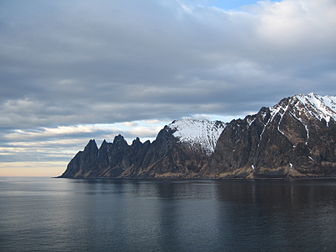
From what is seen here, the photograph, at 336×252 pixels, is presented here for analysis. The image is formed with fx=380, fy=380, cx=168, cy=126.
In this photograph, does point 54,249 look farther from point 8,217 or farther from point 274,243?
point 8,217

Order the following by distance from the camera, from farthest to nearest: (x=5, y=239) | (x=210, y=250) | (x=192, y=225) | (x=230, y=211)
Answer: (x=230, y=211)
(x=192, y=225)
(x=5, y=239)
(x=210, y=250)

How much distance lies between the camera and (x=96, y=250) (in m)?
72.2

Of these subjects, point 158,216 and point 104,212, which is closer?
point 158,216

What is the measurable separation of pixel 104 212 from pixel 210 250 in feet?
218

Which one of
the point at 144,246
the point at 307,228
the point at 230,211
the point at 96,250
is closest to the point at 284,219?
the point at 307,228

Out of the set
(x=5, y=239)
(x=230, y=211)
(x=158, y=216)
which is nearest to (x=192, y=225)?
(x=158, y=216)

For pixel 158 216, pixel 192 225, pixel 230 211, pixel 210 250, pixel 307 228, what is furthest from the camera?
pixel 230 211

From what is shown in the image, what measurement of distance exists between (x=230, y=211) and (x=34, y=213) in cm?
6580

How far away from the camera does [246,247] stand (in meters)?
72.6

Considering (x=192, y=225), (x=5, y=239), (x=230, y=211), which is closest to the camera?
(x=5, y=239)

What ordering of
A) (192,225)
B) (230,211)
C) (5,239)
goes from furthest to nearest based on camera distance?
(230,211) → (192,225) → (5,239)

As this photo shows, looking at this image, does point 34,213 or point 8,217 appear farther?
point 34,213

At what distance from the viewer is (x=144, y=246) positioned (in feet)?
246

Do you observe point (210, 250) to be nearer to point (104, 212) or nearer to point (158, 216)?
point (158, 216)
